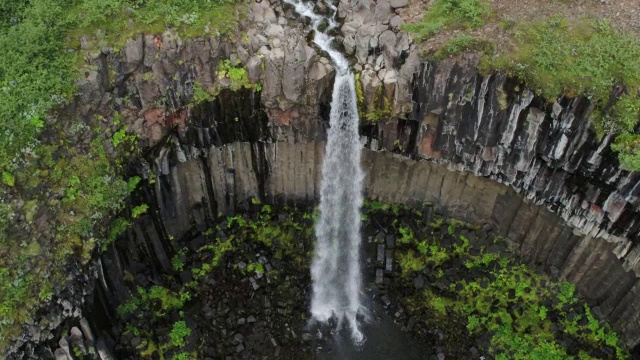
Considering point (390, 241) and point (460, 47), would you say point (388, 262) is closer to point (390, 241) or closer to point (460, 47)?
point (390, 241)

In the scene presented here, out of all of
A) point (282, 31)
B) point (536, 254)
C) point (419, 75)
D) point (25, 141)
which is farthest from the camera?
point (536, 254)

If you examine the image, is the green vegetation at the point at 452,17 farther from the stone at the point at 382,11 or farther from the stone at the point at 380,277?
the stone at the point at 380,277

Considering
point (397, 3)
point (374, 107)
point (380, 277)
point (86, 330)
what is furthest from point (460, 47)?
point (86, 330)

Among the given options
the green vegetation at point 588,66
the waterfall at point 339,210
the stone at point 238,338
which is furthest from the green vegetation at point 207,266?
the green vegetation at point 588,66

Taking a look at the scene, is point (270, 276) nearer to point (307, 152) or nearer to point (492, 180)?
point (307, 152)

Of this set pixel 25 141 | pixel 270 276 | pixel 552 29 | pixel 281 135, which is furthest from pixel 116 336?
pixel 552 29

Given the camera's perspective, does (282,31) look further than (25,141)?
Yes
